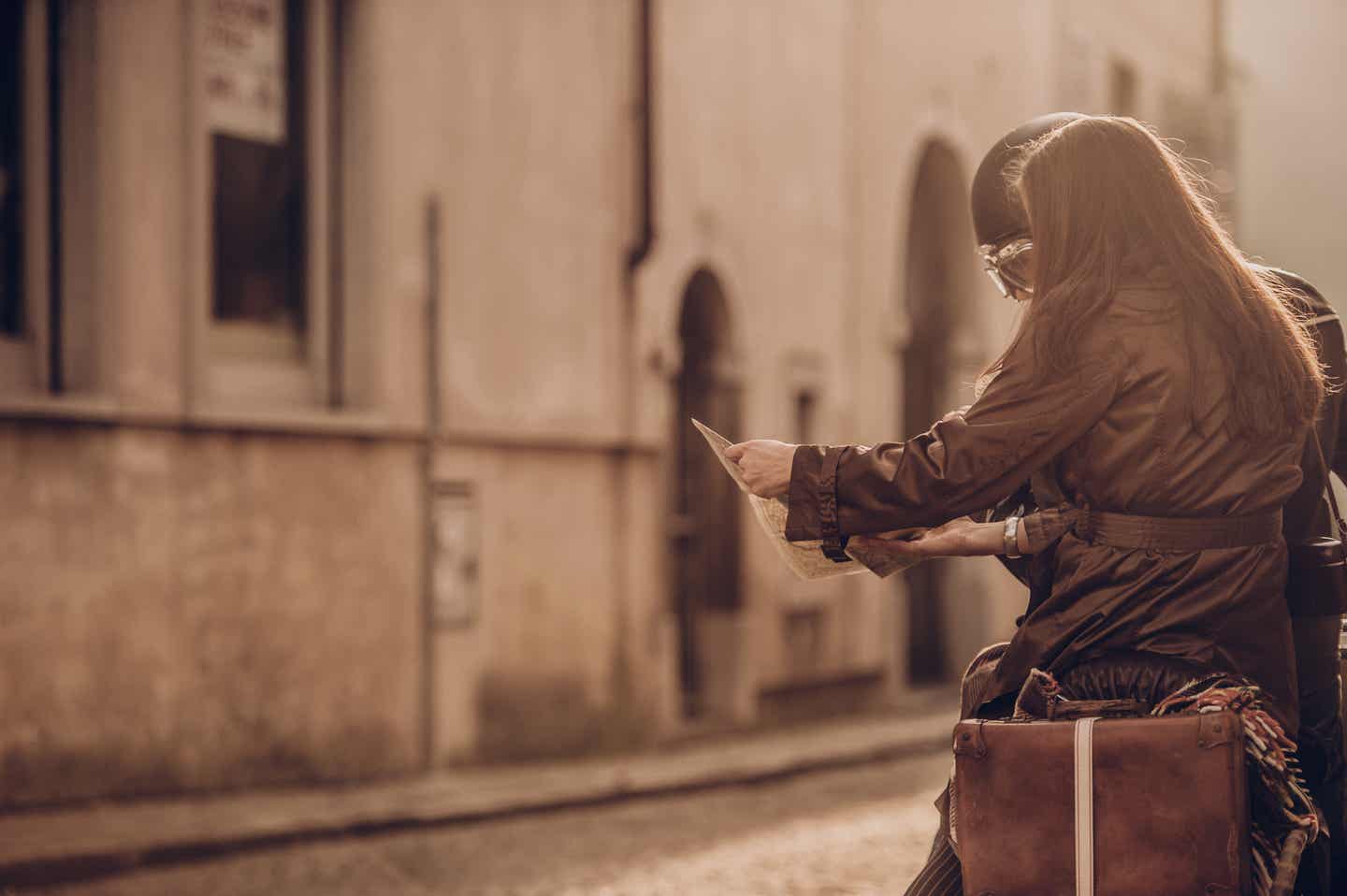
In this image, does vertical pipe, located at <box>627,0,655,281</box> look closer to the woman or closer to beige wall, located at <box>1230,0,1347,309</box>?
the woman

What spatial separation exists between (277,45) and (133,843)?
179 inches

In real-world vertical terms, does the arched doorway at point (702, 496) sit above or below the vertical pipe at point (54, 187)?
below

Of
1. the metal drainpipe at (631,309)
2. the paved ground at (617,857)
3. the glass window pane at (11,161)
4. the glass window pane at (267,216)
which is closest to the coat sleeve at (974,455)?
the paved ground at (617,857)

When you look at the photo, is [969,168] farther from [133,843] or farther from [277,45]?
[133,843]

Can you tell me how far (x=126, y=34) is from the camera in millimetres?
8953

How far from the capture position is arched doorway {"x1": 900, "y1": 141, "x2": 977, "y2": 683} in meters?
16.6

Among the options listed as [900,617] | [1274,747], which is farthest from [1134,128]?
[900,617]

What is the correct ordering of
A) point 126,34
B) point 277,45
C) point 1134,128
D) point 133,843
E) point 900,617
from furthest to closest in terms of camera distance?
1. point 900,617
2. point 277,45
3. point 126,34
4. point 133,843
5. point 1134,128

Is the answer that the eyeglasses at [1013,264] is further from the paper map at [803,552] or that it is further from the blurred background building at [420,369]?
the blurred background building at [420,369]

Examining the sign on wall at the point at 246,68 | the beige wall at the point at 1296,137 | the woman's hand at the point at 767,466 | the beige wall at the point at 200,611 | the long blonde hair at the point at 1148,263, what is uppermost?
the beige wall at the point at 1296,137

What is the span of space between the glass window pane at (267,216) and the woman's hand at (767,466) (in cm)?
721

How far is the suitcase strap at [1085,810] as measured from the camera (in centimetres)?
274

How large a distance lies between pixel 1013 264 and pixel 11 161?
672 cm

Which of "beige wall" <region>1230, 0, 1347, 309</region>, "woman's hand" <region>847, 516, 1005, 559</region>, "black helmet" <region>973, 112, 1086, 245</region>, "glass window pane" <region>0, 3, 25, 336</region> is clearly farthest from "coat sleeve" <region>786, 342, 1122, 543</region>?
"beige wall" <region>1230, 0, 1347, 309</region>
